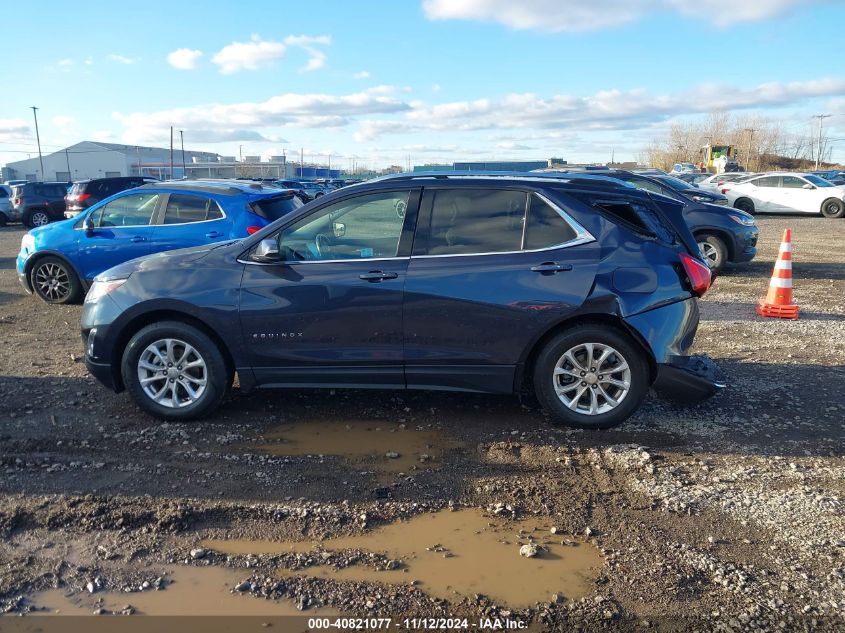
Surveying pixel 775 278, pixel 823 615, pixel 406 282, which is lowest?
pixel 823 615

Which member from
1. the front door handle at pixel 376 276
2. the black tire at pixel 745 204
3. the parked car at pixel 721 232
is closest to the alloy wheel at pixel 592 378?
the front door handle at pixel 376 276

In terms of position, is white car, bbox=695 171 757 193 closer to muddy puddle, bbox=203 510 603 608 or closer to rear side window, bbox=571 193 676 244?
rear side window, bbox=571 193 676 244

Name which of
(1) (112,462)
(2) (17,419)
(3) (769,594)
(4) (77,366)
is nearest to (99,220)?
(4) (77,366)

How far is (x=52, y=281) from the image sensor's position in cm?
1011

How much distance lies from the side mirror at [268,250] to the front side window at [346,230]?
2.4 inches


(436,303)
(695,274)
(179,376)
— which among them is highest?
(695,274)

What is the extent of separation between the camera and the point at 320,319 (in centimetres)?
501

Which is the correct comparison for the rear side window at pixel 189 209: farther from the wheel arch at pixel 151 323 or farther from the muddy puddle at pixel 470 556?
the muddy puddle at pixel 470 556

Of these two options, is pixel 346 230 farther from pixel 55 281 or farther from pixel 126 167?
pixel 126 167

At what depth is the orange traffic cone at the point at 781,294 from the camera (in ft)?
29.2

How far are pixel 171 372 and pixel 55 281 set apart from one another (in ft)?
19.7

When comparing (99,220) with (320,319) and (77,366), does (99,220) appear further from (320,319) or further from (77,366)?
(320,319)

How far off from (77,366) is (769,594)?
6.07m

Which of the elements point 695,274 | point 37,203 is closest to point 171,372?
point 695,274
